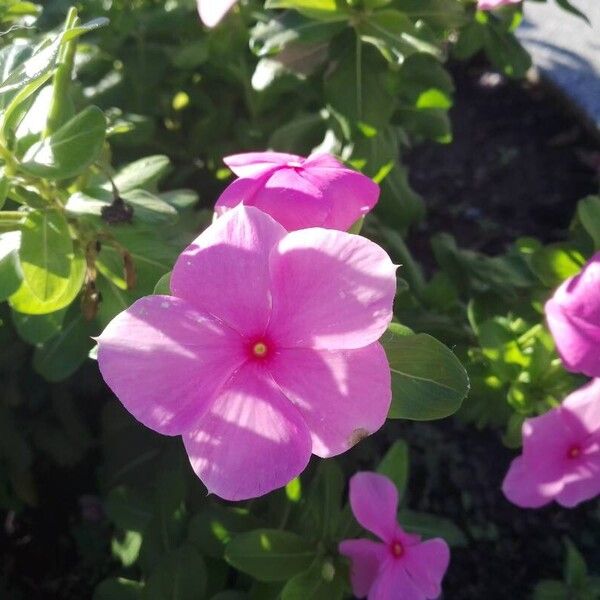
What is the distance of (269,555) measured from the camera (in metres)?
1.08

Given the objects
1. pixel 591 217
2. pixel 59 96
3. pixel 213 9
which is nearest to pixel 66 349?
pixel 59 96

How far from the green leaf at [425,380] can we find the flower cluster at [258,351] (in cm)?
10

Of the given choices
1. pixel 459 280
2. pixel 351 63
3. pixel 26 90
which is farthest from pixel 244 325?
pixel 459 280

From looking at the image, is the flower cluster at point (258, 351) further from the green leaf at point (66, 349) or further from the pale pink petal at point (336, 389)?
the green leaf at point (66, 349)

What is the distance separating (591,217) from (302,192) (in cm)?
57

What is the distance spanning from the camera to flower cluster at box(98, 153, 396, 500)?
609mm

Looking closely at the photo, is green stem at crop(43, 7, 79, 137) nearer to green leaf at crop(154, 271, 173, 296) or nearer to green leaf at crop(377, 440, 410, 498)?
green leaf at crop(154, 271, 173, 296)

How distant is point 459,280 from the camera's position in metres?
1.40

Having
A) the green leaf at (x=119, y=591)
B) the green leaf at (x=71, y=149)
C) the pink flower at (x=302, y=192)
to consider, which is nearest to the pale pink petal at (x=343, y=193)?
the pink flower at (x=302, y=192)

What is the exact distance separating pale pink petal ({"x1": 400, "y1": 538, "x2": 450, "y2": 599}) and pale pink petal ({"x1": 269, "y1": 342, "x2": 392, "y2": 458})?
1.37ft

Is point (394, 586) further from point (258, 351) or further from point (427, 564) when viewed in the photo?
point (258, 351)

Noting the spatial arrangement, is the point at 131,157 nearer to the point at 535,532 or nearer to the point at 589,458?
the point at 589,458

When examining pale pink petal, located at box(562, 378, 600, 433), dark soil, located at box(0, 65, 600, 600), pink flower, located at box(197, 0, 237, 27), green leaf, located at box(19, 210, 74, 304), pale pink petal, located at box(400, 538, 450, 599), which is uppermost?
pink flower, located at box(197, 0, 237, 27)

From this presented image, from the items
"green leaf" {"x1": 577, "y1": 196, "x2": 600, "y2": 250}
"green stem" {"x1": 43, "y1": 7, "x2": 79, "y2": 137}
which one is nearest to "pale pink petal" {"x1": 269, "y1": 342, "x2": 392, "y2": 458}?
"green stem" {"x1": 43, "y1": 7, "x2": 79, "y2": 137}
